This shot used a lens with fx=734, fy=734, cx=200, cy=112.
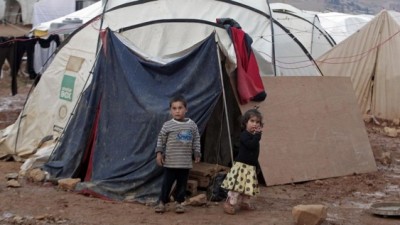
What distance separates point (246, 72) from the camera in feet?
30.4

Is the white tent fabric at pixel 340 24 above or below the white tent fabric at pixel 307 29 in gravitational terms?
above

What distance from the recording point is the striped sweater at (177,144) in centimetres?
783

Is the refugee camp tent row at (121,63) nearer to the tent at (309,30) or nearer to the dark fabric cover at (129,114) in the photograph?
the dark fabric cover at (129,114)

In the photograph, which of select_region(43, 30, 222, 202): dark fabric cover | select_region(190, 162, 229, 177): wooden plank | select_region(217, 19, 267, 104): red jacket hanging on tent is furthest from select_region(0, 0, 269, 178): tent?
select_region(190, 162, 229, 177): wooden plank

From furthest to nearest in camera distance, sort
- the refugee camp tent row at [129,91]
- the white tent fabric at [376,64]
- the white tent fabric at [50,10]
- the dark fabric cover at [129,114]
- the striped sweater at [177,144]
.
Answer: the white tent fabric at [50,10], the white tent fabric at [376,64], the refugee camp tent row at [129,91], the dark fabric cover at [129,114], the striped sweater at [177,144]

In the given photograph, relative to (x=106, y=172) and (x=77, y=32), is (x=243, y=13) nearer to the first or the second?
(x=77, y=32)

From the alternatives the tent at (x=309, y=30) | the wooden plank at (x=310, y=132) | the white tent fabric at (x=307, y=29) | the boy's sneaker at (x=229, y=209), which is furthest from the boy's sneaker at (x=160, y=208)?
the tent at (x=309, y=30)

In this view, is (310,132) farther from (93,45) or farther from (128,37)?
(93,45)

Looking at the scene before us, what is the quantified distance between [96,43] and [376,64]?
8.05 m

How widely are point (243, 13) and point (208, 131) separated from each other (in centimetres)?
220

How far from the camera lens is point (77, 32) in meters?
11.2

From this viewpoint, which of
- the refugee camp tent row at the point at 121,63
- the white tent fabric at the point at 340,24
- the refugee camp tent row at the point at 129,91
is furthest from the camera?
the white tent fabric at the point at 340,24

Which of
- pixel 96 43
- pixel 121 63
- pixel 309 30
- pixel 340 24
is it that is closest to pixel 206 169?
pixel 121 63

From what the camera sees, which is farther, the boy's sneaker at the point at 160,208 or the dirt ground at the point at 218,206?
the boy's sneaker at the point at 160,208
